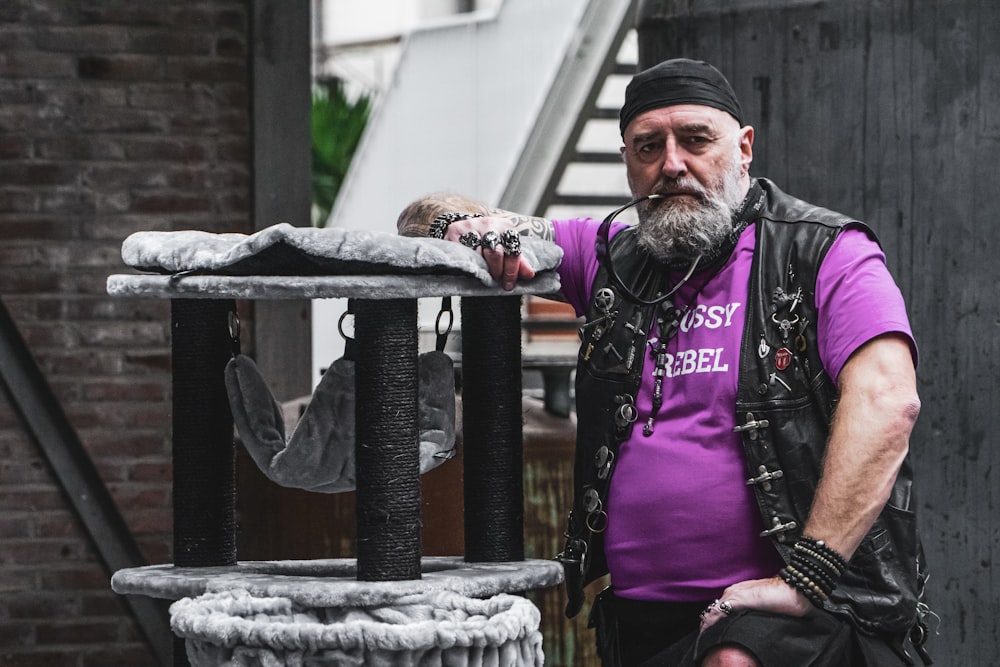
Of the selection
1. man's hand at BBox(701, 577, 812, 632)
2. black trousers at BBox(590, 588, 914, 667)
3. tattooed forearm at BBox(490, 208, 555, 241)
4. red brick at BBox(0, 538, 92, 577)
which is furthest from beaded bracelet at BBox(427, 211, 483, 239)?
red brick at BBox(0, 538, 92, 577)

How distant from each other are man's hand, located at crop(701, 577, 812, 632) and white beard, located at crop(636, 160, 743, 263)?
0.71m

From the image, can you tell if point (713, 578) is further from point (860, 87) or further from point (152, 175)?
point (152, 175)

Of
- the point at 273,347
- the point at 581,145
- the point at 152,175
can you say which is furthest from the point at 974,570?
the point at 581,145

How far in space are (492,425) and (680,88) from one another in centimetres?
81

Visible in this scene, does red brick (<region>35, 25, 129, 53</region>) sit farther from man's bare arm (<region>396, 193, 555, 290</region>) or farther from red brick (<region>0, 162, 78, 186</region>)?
man's bare arm (<region>396, 193, 555, 290</region>)

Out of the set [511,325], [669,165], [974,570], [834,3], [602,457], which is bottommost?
[974,570]

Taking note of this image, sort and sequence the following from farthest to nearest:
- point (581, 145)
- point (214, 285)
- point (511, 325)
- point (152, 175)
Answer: point (581, 145), point (152, 175), point (511, 325), point (214, 285)

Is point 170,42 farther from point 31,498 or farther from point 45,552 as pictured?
point 45,552

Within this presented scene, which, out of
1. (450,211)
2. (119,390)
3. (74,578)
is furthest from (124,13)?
(450,211)

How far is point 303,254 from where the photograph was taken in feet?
9.98

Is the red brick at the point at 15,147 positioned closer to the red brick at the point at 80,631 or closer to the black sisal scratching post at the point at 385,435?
the red brick at the point at 80,631

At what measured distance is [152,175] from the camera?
5.82m

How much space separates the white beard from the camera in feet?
11.2

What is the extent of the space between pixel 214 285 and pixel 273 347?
2833 mm
